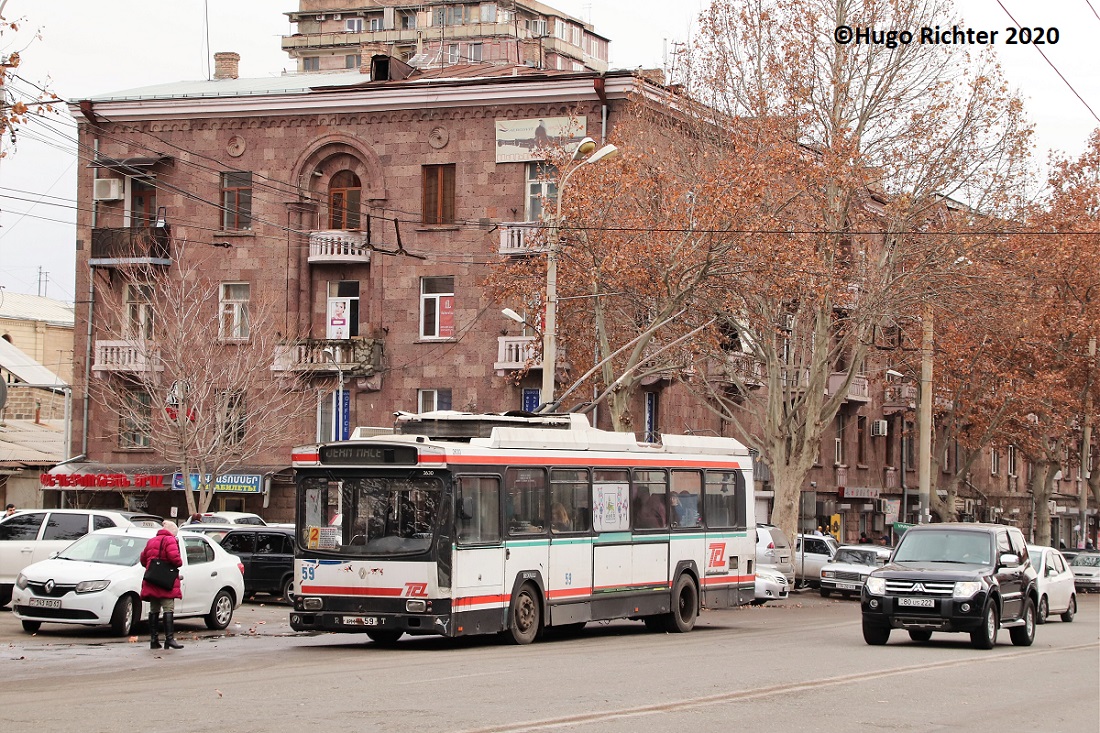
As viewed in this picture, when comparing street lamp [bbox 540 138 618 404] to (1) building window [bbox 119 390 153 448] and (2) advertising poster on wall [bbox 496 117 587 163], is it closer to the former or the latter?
(2) advertising poster on wall [bbox 496 117 587 163]

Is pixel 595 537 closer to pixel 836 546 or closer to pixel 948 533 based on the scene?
pixel 948 533

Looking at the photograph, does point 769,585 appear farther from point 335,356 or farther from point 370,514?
point 335,356

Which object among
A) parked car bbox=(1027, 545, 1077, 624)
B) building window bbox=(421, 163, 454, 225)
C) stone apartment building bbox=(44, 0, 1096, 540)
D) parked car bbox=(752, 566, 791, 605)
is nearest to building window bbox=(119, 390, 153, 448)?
stone apartment building bbox=(44, 0, 1096, 540)

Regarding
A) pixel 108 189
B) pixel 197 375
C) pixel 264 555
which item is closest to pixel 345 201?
pixel 197 375

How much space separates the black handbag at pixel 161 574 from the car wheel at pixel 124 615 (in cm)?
209

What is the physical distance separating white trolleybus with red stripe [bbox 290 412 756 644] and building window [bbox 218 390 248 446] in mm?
21870

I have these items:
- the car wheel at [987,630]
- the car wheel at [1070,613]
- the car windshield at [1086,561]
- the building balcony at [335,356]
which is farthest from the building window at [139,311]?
the car windshield at [1086,561]

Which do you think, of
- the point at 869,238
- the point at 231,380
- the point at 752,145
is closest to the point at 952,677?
the point at 752,145

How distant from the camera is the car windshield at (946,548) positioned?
22.4 m

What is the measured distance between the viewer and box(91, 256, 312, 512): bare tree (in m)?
44.3

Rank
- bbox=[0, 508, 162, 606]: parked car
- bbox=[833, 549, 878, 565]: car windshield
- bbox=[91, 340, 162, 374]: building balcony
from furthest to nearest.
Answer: bbox=[91, 340, 162, 374]: building balcony < bbox=[833, 549, 878, 565]: car windshield < bbox=[0, 508, 162, 606]: parked car

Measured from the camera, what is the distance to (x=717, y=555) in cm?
2616

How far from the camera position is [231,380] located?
146 ft

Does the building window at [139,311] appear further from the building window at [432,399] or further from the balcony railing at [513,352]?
the balcony railing at [513,352]
